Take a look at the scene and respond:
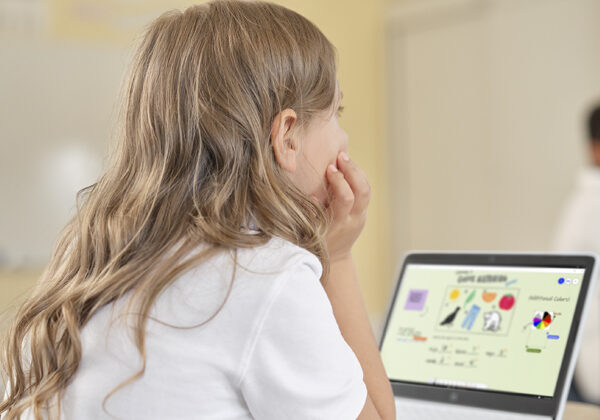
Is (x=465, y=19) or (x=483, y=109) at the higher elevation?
(x=465, y=19)

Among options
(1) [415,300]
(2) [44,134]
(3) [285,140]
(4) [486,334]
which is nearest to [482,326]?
(4) [486,334]

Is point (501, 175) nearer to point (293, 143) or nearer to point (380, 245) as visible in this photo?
point (380, 245)

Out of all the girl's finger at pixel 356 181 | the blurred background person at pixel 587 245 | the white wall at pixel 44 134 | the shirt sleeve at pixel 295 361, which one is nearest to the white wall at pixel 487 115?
the blurred background person at pixel 587 245

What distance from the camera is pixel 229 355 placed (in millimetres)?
697

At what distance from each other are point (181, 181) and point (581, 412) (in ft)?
2.36

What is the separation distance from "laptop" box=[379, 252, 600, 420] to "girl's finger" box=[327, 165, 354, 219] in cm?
28

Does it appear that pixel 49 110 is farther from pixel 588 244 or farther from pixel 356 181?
pixel 356 181

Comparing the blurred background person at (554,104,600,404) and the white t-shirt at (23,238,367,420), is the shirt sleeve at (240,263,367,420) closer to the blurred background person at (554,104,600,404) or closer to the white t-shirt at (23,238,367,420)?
the white t-shirt at (23,238,367,420)

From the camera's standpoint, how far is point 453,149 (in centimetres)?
394

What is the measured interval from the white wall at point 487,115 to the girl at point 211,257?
2.80 m

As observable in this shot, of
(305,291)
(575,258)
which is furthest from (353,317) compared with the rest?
(575,258)

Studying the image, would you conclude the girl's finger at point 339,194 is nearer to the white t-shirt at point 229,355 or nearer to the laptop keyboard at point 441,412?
the white t-shirt at point 229,355

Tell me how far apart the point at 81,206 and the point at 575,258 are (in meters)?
0.66

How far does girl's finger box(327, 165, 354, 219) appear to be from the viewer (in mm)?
913
